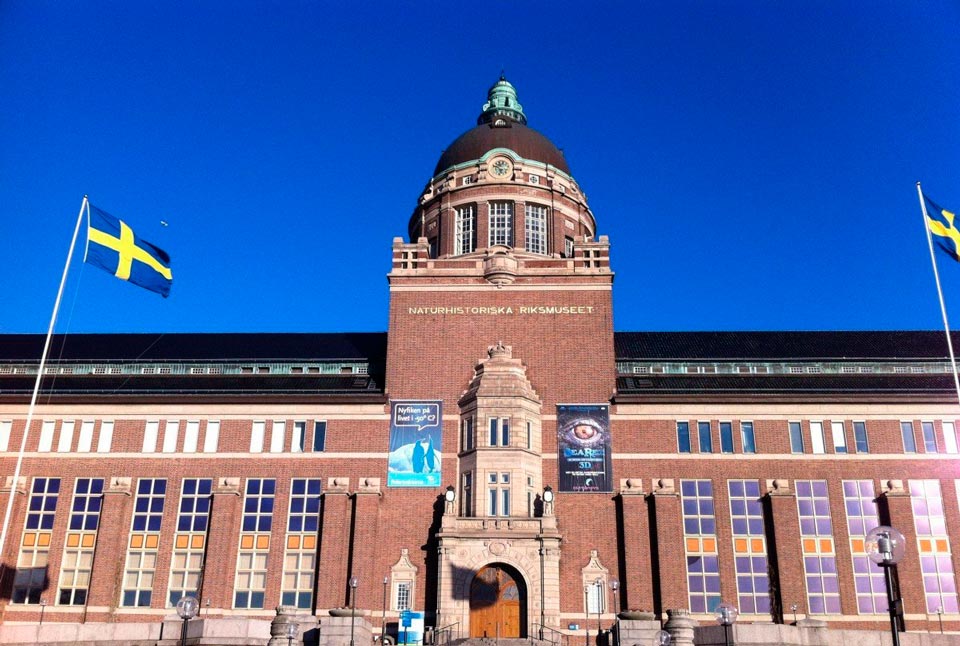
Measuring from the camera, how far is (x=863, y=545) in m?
48.7

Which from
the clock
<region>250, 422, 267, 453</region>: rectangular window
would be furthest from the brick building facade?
the clock

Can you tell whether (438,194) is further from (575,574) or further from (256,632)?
(256,632)

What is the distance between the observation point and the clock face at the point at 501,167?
62812 mm

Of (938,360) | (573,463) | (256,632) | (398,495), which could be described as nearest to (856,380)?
(938,360)

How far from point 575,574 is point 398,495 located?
10439 millimetres

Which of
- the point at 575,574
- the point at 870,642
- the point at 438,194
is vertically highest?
the point at 438,194

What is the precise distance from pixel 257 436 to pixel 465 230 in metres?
19.9

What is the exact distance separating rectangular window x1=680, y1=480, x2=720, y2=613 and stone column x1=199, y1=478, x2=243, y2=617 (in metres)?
24.3

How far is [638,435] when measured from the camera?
51.5 m

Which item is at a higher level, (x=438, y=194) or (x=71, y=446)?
(x=438, y=194)

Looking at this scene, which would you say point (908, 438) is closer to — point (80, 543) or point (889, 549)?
point (889, 549)

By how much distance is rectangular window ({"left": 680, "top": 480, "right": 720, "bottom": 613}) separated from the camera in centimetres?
4838

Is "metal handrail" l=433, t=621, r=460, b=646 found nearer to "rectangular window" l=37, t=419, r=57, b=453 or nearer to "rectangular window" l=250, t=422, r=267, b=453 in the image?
"rectangular window" l=250, t=422, r=267, b=453

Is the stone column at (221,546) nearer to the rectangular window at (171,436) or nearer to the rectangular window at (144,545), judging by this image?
the rectangular window at (144,545)
